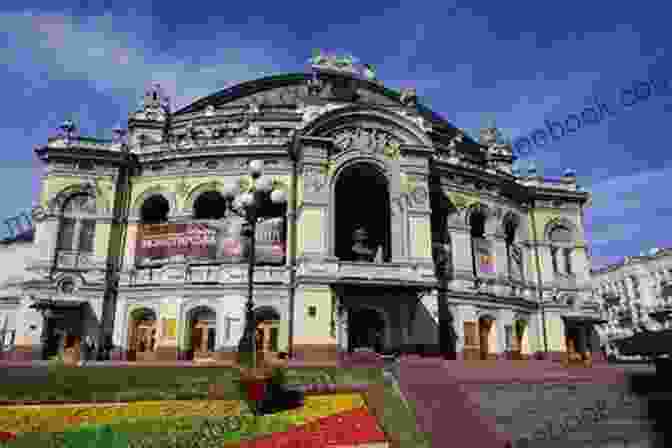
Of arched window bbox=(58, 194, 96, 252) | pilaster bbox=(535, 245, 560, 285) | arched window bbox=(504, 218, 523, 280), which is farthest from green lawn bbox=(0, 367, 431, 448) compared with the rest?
pilaster bbox=(535, 245, 560, 285)

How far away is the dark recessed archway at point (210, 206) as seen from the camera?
33750 millimetres

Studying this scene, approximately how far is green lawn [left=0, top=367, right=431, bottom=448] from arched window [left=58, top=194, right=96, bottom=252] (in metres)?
16.7

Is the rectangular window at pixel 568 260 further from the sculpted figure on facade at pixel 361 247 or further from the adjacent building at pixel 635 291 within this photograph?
the adjacent building at pixel 635 291

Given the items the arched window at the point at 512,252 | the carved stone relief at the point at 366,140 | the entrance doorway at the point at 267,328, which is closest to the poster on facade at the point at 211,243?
the entrance doorway at the point at 267,328

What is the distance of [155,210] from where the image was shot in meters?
35.0

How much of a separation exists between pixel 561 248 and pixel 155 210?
2975cm

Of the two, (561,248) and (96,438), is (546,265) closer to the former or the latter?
(561,248)

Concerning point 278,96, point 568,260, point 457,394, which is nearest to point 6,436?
point 457,394

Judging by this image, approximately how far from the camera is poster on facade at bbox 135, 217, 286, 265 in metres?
31.1

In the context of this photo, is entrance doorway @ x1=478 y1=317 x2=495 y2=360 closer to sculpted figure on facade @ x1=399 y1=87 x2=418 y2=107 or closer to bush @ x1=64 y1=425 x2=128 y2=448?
sculpted figure on facade @ x1=399 y1=87 x2=418 y2=107

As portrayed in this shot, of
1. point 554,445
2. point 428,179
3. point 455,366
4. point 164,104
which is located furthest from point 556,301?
point 164,104

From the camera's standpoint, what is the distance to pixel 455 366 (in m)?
21.1

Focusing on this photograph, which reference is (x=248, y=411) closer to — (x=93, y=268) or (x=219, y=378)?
(x=219, y=378)

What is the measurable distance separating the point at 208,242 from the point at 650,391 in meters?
23.5
